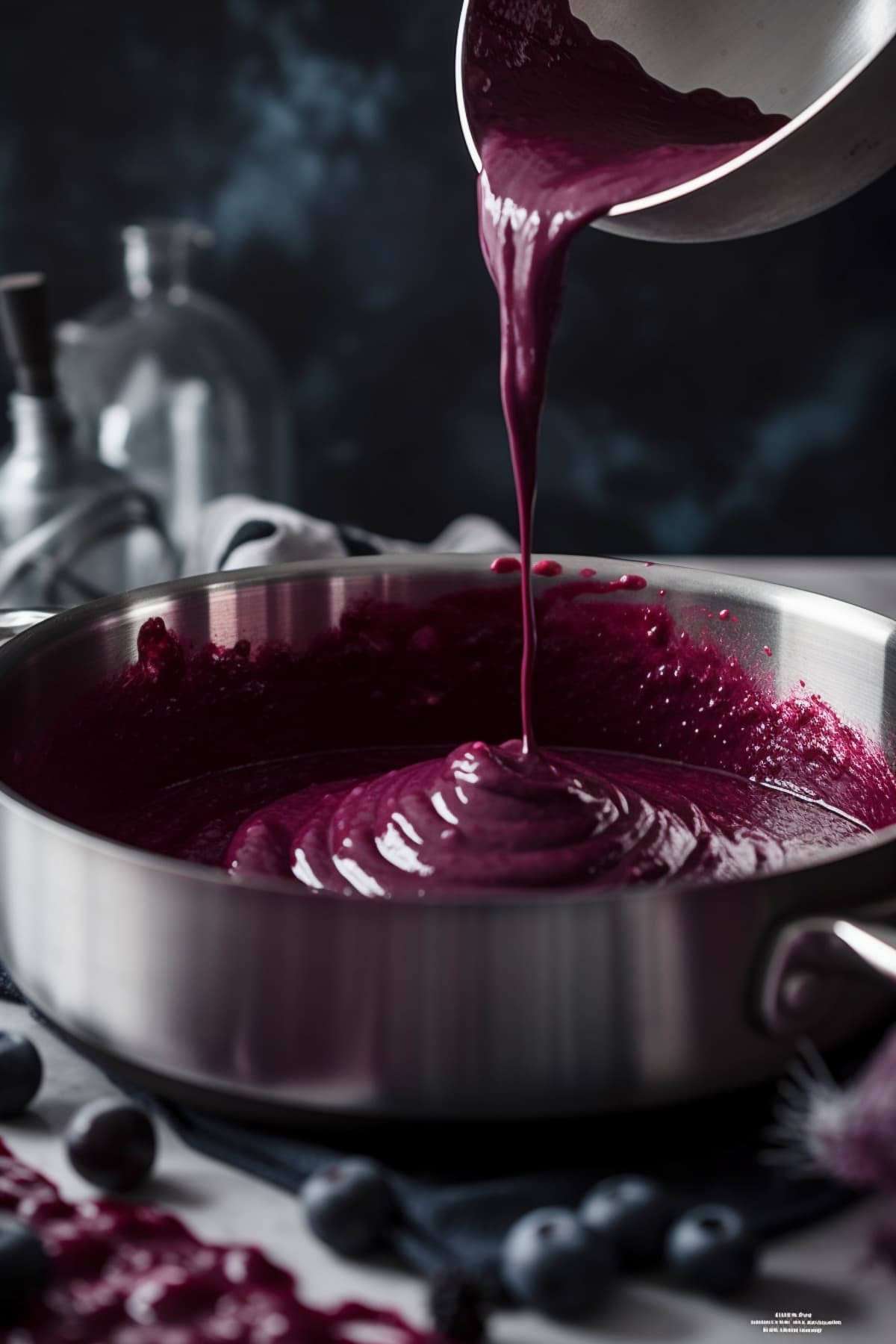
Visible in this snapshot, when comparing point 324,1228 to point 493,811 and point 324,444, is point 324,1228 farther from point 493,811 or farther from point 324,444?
point 324,444

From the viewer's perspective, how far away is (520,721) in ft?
6.33

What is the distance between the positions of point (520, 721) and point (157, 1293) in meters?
1.05

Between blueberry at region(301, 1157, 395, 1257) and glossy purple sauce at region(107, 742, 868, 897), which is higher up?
glossy purple sauce at region(107, 742, 868, 897)

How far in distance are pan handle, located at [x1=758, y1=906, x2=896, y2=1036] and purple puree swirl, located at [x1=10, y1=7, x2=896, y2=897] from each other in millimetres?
351

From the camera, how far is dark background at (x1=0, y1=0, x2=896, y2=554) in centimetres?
323

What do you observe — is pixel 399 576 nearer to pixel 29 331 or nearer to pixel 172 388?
pixel 29 331

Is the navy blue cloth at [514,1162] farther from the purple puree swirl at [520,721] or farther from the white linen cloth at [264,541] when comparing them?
the white linen cloth at [264,541]

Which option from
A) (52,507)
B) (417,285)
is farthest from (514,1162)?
(417,285)

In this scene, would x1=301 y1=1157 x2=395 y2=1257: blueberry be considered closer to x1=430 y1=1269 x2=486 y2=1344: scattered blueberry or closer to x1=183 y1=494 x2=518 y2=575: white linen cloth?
x1=430 y1=1269 x2=486 y2=1344: scattered blueberry

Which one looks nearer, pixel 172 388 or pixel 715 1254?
pixel 715 1254

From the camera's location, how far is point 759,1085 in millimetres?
1106

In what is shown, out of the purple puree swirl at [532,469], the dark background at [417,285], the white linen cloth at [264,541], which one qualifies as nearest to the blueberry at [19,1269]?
the purple puree swirl at [532,469]

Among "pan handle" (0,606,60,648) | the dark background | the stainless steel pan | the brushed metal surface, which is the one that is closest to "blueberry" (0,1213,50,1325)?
the stainless steel pan

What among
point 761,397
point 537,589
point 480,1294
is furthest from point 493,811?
point 761,397
